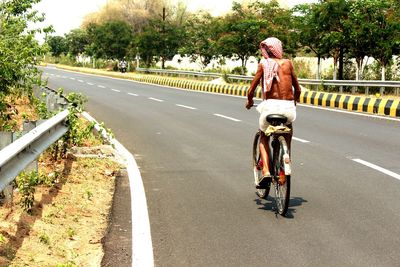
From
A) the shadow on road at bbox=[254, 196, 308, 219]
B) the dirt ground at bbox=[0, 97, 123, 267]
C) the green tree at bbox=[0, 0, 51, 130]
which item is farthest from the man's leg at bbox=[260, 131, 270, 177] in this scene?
the green tree at bbox=[0, 0, 51, 130]

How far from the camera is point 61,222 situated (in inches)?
216

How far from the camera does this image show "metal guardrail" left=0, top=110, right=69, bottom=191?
4539 mm

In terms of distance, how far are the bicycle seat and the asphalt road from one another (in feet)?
3.16

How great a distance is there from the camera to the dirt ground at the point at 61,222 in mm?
4484

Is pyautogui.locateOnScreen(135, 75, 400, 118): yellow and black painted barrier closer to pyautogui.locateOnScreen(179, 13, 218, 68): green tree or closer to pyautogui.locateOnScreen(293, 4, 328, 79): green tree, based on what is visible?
pyautogui.locateOnScreen(293, 4, 328, 79): green tree

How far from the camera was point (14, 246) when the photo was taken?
4586 millimetres

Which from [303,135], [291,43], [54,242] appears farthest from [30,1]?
[291,43]

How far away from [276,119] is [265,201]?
3.71 ft

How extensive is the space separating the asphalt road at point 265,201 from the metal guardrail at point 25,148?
1333 millimetres

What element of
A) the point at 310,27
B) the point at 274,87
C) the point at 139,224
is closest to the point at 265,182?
the point at 274,87

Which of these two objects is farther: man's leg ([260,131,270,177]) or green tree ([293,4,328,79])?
green tree ([293,4,328,79])

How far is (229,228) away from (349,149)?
5614 millimetres

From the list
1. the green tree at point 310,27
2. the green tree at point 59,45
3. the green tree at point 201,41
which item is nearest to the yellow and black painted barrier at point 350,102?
the green tree at point 310,27

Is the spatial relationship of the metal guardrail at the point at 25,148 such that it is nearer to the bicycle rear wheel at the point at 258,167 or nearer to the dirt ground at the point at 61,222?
the dirt ground at the point at 61,222
